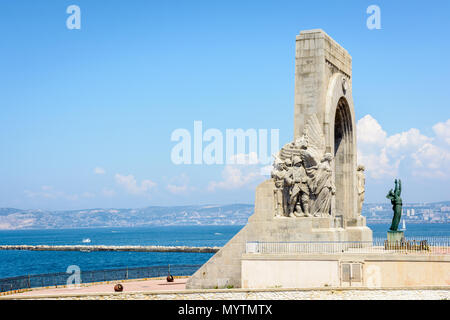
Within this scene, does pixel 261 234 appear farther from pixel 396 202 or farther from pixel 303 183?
pixel 396 202

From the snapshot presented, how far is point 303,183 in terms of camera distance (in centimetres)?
2866

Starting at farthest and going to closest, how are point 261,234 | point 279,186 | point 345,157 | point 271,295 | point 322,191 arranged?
point 345,157, point 279,186, point 261,234, point 322,191, point 271,295

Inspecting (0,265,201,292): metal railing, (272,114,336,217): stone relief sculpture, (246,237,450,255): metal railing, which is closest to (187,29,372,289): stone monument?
(272,114,336,217): stone relief sculpture

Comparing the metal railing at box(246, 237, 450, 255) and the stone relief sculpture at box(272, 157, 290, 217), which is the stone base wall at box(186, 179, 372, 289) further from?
the metal railing at box(246, 237, 450, 255)

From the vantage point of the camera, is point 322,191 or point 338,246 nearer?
point 338,246

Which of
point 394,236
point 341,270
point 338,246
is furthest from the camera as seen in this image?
point 394,236

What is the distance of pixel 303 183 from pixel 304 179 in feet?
0.57

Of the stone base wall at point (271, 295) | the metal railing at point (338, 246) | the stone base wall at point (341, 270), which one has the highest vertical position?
the metal railing at point (338, 246)

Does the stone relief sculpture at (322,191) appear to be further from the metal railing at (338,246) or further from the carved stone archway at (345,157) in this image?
the carved stone archway at (345,157)

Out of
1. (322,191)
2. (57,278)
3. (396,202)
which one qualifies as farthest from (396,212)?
(57,278)

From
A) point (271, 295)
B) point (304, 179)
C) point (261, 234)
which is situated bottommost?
point (271, 295)

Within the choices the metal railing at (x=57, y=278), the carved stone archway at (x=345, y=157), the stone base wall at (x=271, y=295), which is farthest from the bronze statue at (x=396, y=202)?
the metal railing at (x=57, y=278)

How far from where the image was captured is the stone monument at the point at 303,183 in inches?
1125
